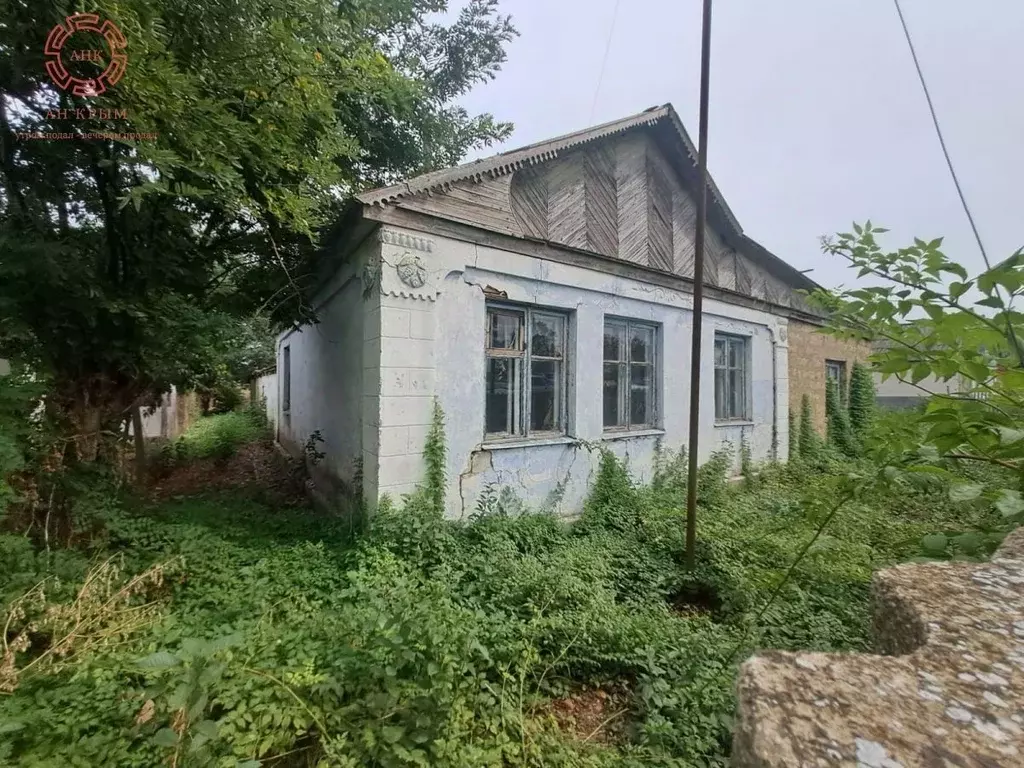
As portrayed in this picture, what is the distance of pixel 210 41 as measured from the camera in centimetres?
328

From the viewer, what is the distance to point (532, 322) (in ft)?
17.3

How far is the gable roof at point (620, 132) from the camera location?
427cm

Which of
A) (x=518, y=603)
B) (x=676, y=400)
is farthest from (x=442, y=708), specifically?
(x=676, y=400)

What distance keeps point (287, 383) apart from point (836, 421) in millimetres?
12910

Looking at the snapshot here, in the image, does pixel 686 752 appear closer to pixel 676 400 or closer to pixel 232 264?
pixel 676 400

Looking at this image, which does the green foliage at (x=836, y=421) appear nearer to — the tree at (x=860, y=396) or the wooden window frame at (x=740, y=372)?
the tree at (x=860, y=396)

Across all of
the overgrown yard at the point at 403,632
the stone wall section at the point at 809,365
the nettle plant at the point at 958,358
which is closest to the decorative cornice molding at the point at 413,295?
the overgrown yard at the point at 403,632

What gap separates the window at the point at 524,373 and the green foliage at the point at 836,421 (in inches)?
317

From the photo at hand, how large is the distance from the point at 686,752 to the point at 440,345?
361 cm

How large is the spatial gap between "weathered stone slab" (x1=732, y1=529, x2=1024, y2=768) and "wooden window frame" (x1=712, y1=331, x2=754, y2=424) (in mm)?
7086

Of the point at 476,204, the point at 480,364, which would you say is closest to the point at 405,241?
the point at 476,204

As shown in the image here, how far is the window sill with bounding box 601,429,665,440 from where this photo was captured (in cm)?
584

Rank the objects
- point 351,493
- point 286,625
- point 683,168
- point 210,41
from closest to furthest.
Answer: point 286,625
point 210,41
point 351,493
point 683,168

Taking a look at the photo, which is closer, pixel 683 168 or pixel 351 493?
pixel 351 493
